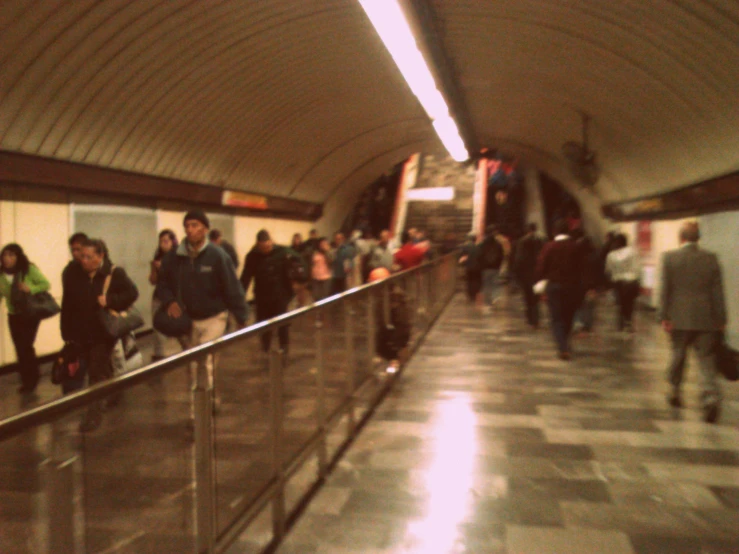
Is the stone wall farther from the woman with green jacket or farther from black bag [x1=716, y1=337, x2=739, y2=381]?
black bag [x1=716, y1=337, x2=739, y2=381]

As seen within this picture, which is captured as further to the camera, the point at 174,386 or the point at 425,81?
the point at 425,81

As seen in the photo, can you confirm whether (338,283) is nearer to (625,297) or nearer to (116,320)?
(625,297)

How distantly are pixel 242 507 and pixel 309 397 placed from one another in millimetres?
1349

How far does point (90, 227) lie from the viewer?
10.9 m

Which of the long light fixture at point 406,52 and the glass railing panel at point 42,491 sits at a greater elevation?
the long light fixture at point 406,52

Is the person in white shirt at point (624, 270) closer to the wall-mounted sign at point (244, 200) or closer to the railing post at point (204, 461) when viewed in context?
the wall-mounted sign at point (244, 200)

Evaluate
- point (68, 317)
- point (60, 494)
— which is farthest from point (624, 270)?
point (60, 494)

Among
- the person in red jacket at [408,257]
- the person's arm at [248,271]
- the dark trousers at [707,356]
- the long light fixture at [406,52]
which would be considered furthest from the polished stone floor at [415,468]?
the person in red jacket at [408,257]

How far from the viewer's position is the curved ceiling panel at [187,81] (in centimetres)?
805

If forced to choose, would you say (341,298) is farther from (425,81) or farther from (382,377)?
(425,81)

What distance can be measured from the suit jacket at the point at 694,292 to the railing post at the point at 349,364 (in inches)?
99.5

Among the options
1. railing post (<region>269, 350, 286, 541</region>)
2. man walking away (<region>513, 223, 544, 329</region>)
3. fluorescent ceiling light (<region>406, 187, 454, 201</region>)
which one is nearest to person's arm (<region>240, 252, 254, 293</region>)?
railing post (<region>269, 350, 286, 541</region>)

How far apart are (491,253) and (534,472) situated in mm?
9470

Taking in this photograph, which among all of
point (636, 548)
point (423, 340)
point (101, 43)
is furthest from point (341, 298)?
point (423, 340)
